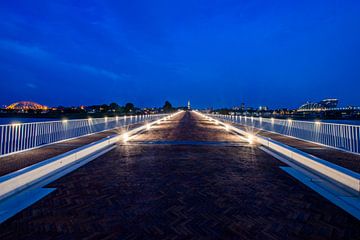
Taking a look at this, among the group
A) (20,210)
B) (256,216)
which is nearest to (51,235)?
(20,210)

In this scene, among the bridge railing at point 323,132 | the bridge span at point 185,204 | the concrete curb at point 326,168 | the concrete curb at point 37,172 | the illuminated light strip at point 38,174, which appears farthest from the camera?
the bridge railing at point 323,132

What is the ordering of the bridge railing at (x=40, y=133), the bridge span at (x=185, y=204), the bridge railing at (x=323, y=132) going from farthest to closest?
the bridge railing at (x=323, y=132)
the bridge railing at (x=40, y=133)
the bridge span at (x=185, y=204)

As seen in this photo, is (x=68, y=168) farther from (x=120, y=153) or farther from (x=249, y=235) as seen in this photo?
(x=249, y=235)

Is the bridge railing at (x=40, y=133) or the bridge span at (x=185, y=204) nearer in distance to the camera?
the bridge span at (x=185, y=204)

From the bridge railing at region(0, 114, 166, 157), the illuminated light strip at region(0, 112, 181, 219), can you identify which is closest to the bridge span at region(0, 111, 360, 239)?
the illuminated light strip at region(0, 112, 181, 219)

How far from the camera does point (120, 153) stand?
8094 millimetres

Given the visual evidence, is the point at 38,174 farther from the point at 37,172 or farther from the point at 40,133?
the point at 40,133

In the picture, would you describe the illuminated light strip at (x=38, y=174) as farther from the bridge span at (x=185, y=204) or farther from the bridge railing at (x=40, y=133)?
the bridge railing at (x=40, y=133)

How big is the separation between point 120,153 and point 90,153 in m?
1.18

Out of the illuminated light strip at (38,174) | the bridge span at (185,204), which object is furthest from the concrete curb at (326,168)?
the illuminated light strip at (38,174)

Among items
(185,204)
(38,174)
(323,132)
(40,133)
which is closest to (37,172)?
(38,174)

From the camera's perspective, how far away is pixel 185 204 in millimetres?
3646

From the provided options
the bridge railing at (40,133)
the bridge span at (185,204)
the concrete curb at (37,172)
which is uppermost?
the bridge railing at (40,133)

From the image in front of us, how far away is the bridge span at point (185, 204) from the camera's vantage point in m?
2.86
